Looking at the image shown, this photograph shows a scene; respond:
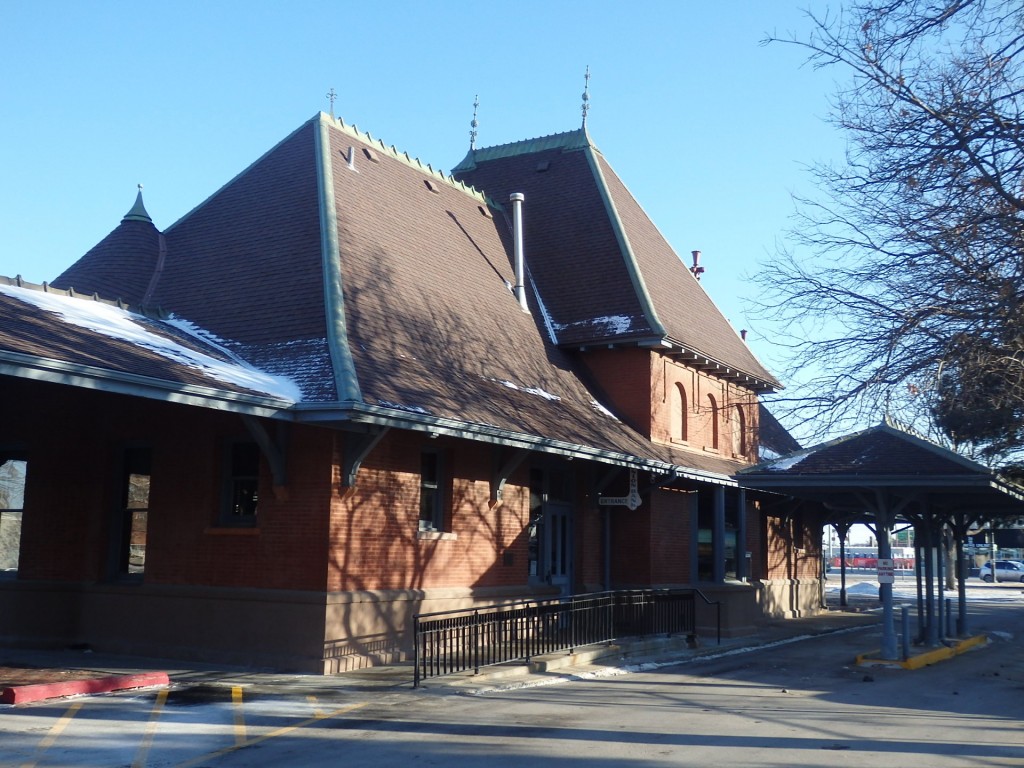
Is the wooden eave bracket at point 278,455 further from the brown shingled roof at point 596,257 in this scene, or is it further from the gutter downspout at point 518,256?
the brown shingled roof at point 596,257

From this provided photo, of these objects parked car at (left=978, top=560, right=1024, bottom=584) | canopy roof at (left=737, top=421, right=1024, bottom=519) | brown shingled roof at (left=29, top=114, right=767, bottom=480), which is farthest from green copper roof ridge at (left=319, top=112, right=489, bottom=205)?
parked car at (left=978, top=560, right=1024, bottom=584)

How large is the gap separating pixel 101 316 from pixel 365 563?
5356mm

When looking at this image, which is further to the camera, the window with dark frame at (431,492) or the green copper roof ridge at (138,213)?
the green copper roof ridge at (138,213)

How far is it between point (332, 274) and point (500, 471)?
4561 mm

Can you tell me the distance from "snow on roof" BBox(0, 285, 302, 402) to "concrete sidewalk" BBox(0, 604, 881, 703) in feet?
12.3

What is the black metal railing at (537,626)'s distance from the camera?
14.4m

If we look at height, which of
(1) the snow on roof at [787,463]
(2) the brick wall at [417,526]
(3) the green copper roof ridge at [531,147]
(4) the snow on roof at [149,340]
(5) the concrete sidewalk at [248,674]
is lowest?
(5) the concrete sidewalk at [248,674]

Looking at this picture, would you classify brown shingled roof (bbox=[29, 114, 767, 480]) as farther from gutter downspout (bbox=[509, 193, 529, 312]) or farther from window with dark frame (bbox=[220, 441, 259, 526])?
window with dark frame (bbox=[220, 441, 259, 526])

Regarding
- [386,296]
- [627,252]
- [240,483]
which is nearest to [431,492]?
[240,483]

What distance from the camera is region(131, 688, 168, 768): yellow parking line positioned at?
914 cm

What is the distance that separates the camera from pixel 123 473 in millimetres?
17281

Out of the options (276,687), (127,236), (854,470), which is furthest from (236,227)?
(854,470)

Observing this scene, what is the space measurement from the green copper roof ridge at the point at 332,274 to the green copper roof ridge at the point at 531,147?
9064 mm

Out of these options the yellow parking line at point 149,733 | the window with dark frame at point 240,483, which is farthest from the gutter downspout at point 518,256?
the yellow parking line at point 149,733
